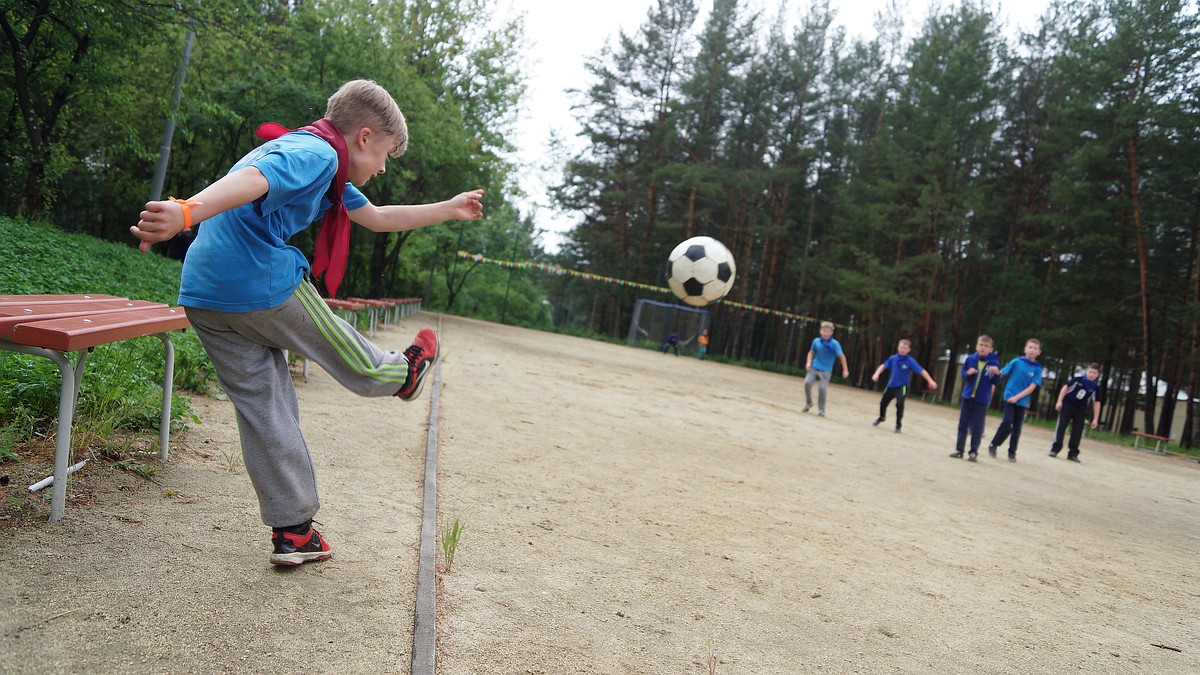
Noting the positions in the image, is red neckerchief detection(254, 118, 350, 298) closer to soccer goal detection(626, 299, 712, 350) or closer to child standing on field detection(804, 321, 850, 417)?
child standing on field detection(804, 321, 850, 417)

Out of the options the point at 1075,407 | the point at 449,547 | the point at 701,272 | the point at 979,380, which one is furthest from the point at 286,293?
the point at 701,272

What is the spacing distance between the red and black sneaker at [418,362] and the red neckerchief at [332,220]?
383 millimetres

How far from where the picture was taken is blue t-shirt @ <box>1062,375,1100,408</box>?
12648 mm

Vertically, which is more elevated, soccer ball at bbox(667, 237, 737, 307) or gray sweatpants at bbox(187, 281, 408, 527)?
soccer ball at bbox(667, 237, 737, 307)

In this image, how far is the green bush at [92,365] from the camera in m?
3.79

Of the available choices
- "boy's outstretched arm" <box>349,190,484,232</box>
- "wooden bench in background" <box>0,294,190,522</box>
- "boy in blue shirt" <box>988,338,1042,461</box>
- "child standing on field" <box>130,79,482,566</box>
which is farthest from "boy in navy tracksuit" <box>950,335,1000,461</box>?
"wooden bench in background" <box>0,294,190,522</box>

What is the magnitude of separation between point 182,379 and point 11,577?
11.9 feet

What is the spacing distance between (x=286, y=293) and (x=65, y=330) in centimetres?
64

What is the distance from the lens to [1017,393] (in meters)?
11.1

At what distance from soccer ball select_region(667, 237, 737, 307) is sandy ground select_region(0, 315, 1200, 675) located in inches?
339

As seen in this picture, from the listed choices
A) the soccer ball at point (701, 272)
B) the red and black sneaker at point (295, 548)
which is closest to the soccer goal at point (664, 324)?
the soccer ball at point (701, 272)

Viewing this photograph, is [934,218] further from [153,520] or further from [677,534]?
[153,520]

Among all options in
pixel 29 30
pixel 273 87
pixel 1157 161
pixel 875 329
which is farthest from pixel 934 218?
pixel 29 30

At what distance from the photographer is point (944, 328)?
39719mm
